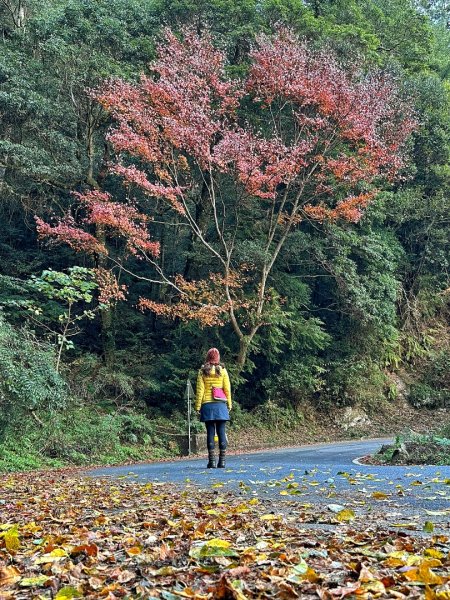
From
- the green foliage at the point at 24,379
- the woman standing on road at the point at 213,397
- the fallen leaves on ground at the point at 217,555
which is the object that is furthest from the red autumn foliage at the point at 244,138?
the fallen leaves on ground at the point at 217,555

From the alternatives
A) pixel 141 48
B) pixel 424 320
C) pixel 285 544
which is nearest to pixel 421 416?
pixel 424 320

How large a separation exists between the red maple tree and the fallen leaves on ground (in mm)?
11310

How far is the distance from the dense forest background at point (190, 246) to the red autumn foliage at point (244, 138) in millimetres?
1156

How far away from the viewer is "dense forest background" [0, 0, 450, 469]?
1730 centimetres

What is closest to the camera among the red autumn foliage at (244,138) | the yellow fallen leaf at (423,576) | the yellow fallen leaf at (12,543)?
the yellow fallen leaf at (423,576)

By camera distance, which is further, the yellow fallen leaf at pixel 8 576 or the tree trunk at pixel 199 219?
the tree trunk at pixel 199 219

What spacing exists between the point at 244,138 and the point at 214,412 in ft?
29.2

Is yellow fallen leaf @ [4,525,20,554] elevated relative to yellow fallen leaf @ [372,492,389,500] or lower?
elevated

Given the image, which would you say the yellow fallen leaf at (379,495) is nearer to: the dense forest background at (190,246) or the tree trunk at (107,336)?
the dense forest background at (190,246)

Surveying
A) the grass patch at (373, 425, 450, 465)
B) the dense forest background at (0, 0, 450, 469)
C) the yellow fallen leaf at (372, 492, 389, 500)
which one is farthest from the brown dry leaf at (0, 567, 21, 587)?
the dense forest background at (0, 0, 450, 469)

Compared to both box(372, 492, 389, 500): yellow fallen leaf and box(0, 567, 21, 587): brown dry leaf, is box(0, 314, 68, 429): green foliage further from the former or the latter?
box(0, 567, 21, 587): brown dry leaf

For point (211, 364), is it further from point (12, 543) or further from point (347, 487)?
point (12, 543)

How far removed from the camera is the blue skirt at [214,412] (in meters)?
8.10

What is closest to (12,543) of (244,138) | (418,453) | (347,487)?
(347,487)
